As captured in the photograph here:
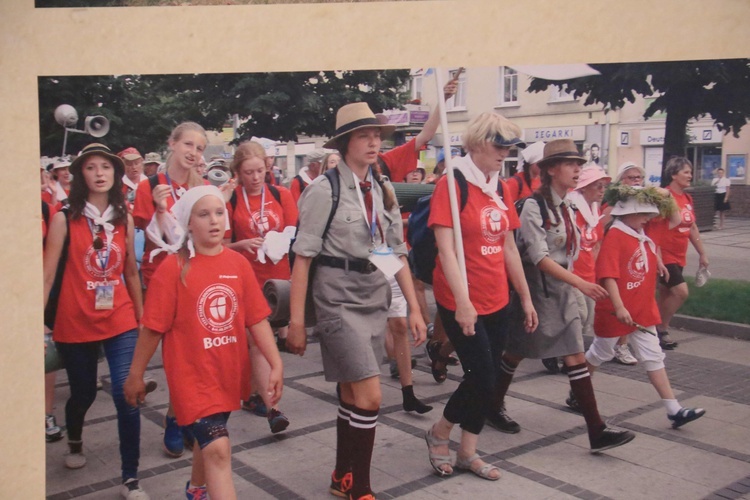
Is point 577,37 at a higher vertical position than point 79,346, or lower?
higher

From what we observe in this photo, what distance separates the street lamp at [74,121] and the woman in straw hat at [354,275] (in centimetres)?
119

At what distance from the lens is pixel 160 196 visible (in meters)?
4.57

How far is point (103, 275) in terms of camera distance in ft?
13.6

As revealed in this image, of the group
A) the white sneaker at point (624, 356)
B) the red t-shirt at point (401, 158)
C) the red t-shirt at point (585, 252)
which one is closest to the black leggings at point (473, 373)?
the red t-shirt at point (401, 158)

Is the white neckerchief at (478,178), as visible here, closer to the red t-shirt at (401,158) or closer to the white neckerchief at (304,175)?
the red t-shirt at (401,158)

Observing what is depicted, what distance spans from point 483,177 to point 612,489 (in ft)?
5.99

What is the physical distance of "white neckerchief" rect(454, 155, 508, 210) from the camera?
4.29 metres

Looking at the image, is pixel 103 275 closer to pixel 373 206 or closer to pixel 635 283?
pixel 373 206

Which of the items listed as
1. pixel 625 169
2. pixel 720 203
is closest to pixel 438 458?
pixel 625 169

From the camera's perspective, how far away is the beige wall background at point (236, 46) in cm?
267

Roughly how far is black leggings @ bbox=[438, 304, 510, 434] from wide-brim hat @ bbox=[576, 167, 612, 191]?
1.52 m

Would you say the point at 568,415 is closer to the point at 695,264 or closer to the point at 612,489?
the point at 612,489

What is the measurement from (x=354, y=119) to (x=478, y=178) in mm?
846

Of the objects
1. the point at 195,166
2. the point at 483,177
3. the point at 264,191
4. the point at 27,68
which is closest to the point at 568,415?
the point at 483,177
